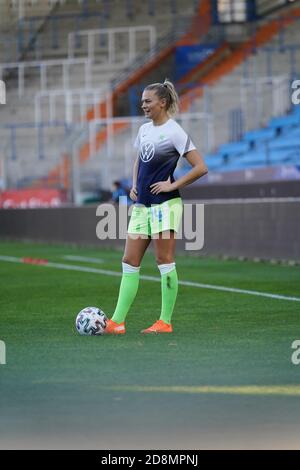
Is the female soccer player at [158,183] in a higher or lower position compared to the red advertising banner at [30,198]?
lower

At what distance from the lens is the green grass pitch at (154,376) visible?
22.0 feet

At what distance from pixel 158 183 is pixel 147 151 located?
0.28 meters

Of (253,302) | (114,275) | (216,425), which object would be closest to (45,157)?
(114,275)

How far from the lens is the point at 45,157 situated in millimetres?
38688

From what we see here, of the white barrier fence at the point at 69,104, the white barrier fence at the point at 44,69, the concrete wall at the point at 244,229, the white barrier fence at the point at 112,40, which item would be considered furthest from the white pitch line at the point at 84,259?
the white barrier fence at the point at 112,40

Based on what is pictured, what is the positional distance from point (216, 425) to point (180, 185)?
415cm

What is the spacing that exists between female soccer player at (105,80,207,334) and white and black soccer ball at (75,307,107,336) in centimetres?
20

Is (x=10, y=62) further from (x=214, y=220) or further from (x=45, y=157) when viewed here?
(x=214, y=220)

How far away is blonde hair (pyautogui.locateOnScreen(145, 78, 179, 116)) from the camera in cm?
1078

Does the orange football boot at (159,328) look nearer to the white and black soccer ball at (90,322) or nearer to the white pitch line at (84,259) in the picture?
the white and black soccer ball at (90,322)

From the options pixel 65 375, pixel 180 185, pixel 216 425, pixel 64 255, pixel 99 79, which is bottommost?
pixel 216 425

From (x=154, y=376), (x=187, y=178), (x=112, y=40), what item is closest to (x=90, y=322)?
(x=187, y=178)

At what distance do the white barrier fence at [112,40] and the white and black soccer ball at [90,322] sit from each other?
104 feet

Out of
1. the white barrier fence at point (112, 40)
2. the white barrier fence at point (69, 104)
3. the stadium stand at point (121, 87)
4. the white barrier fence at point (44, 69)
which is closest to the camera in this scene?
the stadium stand at point (121, 87)
